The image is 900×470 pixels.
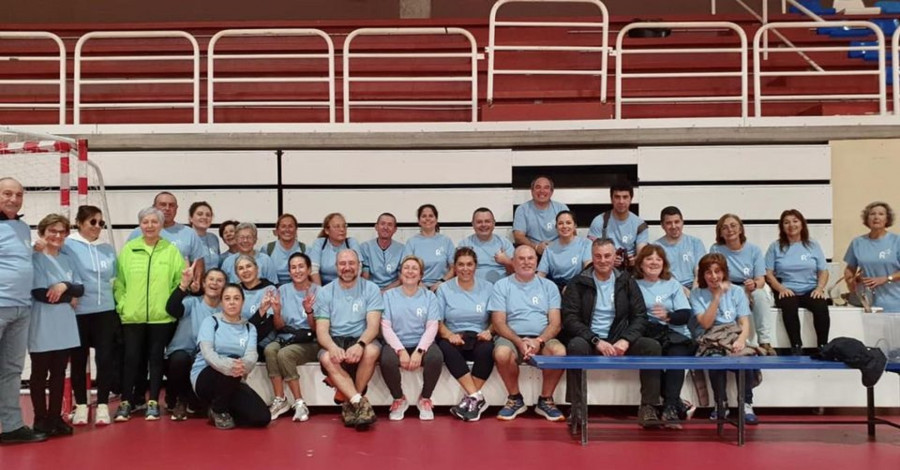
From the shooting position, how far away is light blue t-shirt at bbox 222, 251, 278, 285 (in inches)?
283

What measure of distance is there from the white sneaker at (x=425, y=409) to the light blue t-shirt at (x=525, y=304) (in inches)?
34.4

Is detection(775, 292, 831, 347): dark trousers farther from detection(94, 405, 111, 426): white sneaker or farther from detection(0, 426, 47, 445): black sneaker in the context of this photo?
detection(0, 426, 47, 445): black sneaker

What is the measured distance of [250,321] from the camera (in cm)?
650

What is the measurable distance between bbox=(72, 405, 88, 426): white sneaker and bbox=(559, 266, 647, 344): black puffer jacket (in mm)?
3668

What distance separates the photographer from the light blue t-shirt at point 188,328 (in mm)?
6469

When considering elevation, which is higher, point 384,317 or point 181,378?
point 384,317

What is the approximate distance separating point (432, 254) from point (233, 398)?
225 centimetres

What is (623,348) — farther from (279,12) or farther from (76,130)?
(279,12)

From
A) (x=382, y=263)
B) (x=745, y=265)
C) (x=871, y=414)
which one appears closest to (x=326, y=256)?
(x=382, y=263)

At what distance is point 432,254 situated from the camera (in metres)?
7.55

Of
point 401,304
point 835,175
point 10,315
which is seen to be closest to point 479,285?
point 401,304

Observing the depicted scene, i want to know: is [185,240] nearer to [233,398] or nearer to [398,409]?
[233,398]

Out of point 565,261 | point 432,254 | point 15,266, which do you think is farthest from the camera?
point 432,254

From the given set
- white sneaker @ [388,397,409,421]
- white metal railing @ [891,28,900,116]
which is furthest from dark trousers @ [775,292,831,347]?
white sneaker @ [388,397,409,421]
